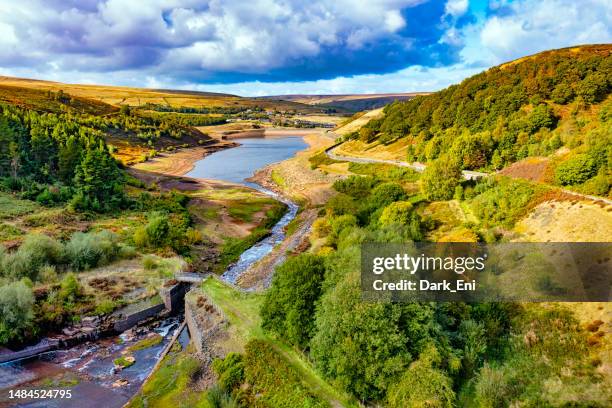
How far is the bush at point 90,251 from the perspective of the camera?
44.0 meters

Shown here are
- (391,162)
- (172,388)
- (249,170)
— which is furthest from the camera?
(249,170)

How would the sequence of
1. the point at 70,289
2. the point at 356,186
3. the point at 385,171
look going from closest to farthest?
the point at 70,289
the point at 356,186
the point at 385,171

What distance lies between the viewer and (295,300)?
28.5 metres

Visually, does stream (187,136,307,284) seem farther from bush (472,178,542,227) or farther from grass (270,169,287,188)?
bush (472,178,542,227)

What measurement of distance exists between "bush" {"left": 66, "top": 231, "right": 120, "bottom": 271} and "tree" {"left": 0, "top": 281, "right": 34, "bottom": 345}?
9.89m

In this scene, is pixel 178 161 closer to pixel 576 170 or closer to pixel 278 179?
pixel 278 179

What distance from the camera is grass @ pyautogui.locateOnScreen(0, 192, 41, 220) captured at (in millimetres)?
54781

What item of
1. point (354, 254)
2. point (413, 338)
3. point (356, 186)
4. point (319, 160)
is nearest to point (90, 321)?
point (354, 254)

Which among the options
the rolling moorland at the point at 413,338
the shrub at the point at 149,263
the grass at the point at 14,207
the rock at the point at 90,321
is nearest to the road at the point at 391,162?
the rolling moorland at the point at 413,338

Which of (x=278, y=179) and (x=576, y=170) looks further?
→ (x=278, y=179)

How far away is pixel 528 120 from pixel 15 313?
79.6 metres

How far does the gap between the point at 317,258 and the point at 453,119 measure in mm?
77521

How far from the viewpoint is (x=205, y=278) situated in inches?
1719

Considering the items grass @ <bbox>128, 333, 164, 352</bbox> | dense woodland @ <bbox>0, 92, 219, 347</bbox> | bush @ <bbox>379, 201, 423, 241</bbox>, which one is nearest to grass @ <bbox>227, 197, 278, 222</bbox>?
dense woodland @ <bbox>0, 92, 219, 347</bbox>
